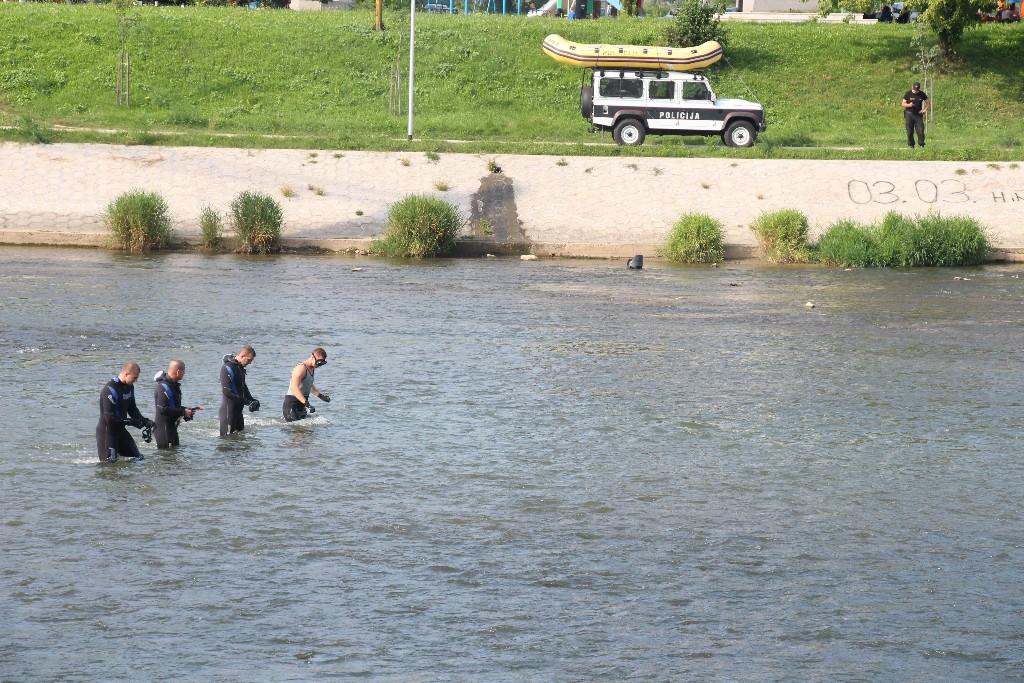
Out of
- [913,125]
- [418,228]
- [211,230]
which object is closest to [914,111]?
[913,125]

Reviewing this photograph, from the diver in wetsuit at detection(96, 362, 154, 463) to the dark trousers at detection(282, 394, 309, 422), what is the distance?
223 cm

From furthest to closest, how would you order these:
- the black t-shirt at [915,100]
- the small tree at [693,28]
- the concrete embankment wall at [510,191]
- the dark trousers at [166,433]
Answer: the small tree at [693,28], the black t-shirt at [915,100], the concrete embankment wall at [510,191], the dark trousers at [166,433]

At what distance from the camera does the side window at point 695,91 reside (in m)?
38.5

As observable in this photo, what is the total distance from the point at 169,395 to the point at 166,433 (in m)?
0.58

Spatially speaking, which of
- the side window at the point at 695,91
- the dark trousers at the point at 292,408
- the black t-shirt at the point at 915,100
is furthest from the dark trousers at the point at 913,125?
the dark trousers at the point at 292,408

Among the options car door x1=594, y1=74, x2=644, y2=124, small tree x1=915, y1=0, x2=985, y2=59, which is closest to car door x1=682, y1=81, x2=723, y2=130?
car door x1=594, y1=74, x2=644, y2=124

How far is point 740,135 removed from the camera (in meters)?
38.2

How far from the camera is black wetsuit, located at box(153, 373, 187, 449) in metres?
14.2

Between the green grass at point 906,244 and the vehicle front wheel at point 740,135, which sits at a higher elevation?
the vehicle front wheel at point 740,135

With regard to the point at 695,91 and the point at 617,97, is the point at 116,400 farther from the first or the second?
the point at 695,91

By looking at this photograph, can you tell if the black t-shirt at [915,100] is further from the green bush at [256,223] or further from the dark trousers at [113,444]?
the dark trousers at [113,444]

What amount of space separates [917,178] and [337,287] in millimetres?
14955

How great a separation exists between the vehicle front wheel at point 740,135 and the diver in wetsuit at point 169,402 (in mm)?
26019

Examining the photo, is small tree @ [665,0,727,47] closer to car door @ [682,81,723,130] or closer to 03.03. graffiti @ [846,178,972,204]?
car door @ [682,81,723,130]
